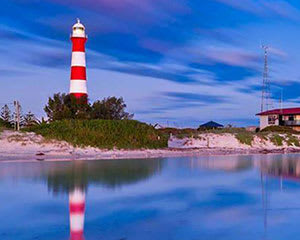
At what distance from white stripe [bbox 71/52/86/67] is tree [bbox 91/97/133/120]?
9.24 ft

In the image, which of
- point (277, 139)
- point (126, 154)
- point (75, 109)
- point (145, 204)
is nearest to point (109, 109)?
point (75, 109)

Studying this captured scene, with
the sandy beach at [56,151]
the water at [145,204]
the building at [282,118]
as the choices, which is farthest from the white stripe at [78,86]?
the building at [282,118]

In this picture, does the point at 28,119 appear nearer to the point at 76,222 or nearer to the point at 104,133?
the point at 104,133

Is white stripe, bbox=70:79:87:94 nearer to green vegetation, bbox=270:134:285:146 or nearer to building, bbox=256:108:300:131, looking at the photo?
green vegetation, bbox=270:134:285:146

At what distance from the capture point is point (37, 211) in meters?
8.38

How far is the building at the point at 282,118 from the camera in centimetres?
4641

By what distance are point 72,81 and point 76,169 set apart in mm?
14869

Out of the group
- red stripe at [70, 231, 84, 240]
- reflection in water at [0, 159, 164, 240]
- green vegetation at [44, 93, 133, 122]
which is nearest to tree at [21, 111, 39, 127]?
green vegetation at [44, 93, 133, 122]

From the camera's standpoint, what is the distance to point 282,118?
159 feet

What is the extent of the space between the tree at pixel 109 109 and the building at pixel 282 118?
2267 cm

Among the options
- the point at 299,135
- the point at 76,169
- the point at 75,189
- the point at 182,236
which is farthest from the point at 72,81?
the point at 182,236

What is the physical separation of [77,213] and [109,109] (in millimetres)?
21262

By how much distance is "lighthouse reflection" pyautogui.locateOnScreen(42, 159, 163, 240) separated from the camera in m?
8.13

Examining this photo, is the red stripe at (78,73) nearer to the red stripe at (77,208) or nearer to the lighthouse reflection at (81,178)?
the lighthouse reflection at (81,178)
